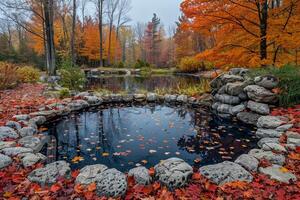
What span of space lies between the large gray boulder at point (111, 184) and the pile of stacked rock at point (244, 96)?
3.77 meters

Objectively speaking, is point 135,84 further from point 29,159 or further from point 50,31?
point 29,159

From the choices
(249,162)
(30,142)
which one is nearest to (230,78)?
(249,162)

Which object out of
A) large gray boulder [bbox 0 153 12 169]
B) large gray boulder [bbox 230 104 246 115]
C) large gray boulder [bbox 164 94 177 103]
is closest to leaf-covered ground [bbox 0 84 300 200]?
large gray boulder [bbox 0 153 12 169]

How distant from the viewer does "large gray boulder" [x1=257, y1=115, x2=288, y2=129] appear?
4141 millimetres

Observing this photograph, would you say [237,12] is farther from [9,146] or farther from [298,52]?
[9,146]

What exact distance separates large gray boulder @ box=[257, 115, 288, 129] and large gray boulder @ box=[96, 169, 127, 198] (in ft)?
10.7

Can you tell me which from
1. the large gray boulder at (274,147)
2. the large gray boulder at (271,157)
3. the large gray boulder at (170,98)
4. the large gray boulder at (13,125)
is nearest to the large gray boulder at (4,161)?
the large gray boulder at (13,125)

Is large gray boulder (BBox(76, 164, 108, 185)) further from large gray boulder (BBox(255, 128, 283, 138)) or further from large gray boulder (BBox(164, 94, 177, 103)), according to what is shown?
large gray boulder (BBox(164, 94, 177, 103))

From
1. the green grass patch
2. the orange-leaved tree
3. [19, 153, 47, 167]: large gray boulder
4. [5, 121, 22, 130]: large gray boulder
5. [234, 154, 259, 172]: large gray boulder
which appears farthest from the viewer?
the orange-leaved tree

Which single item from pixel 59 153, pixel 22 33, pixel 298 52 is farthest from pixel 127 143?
pixel 22 33

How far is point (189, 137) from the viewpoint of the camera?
4312mm

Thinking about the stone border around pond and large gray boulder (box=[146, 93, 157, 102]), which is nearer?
A: the stone border around pond

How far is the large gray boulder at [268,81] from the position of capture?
5.00 m

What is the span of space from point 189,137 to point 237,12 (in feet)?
12.2
